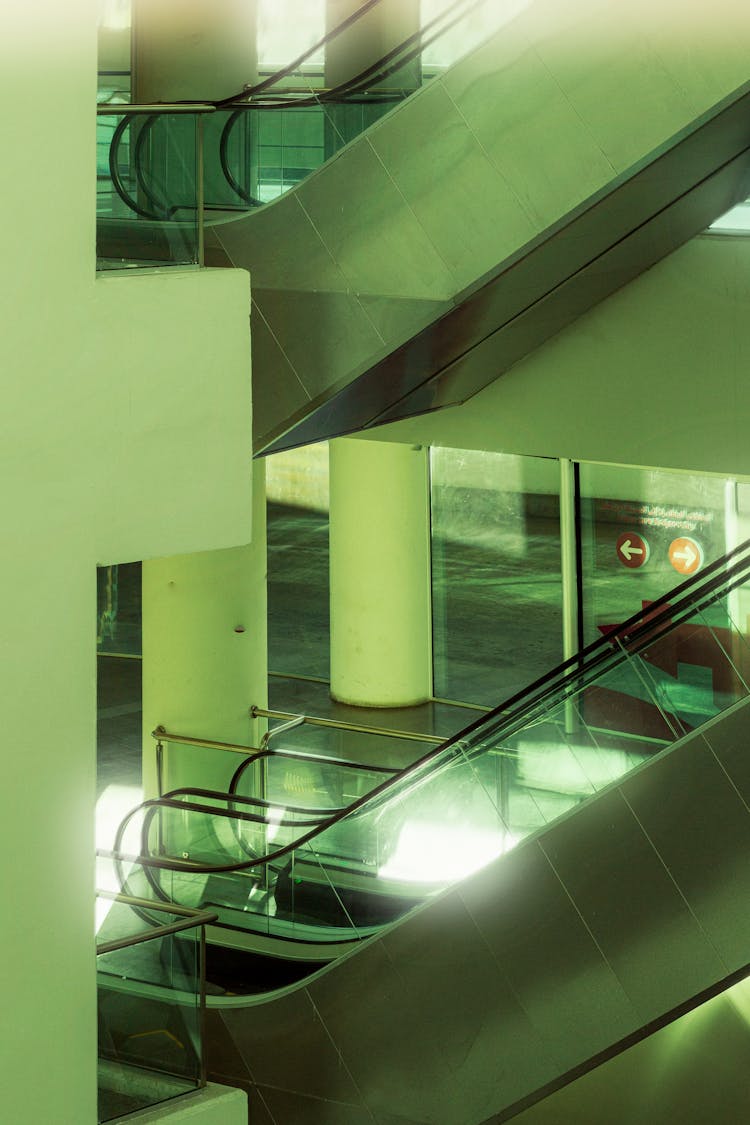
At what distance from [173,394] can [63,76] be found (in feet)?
3.35

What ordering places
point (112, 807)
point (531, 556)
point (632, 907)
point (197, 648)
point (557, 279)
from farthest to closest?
1. point (531, 556)
2. point (112, 807)
3. point (197, 648)
4. point (557, 279)
5. point (632, 907)

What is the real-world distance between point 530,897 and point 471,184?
3.86m

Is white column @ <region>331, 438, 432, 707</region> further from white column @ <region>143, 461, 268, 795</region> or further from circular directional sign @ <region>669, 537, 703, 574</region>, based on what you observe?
white column @ <region>143, 461, 268, 795</region>

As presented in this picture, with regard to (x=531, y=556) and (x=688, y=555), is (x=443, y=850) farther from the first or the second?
(x=531, y=556)

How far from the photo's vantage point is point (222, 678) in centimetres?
1346

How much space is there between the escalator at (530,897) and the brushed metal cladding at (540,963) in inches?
0.4

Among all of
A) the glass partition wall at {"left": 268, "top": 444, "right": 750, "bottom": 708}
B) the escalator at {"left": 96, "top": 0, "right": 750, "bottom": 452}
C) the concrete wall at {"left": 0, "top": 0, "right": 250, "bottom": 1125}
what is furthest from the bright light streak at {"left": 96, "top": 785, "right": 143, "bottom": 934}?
the concrete wall at {"left": 0, "top": 0, "right": 250, "bottom": 1125}

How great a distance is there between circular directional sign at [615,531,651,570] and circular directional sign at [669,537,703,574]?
28 centimetres

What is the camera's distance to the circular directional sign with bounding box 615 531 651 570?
56.1ft

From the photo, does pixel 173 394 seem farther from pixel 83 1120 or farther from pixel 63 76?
pixel 83 1120

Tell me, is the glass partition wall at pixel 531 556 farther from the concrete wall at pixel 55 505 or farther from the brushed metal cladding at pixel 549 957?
the concrete wall at pixel 55 505

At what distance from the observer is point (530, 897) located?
343 inches

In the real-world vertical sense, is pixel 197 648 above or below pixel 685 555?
below

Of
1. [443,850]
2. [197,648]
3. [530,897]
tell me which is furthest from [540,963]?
[197,648]
